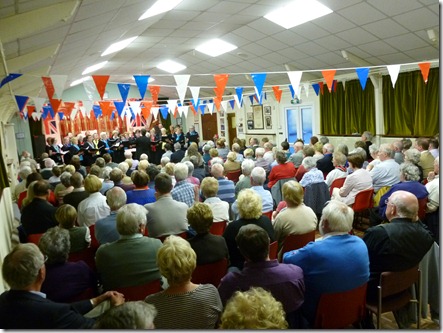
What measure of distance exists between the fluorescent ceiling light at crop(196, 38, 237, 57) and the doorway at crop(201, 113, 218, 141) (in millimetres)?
6463

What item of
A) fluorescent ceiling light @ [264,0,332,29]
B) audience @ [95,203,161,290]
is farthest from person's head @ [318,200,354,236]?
fluorescent ceiling light @ [264,0,332,29]

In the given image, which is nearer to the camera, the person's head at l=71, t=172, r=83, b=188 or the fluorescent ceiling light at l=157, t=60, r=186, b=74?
the person's head at l=71, t=172, r=83, b=188

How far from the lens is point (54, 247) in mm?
1952

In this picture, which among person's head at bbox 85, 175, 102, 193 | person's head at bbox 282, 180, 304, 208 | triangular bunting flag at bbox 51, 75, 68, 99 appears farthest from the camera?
triangular bunting flag at bbox 51, 75, 68, 99

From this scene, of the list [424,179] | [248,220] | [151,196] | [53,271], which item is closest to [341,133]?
[424,179]

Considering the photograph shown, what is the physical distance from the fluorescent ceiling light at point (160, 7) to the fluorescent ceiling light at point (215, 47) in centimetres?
273

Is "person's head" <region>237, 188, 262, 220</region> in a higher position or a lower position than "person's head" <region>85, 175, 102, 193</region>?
lower

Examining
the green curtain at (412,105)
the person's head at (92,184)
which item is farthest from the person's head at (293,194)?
the green curtain at (412,105)

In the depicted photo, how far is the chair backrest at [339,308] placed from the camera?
1856mm

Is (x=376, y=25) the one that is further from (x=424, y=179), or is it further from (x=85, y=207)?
(x=85, y=207)

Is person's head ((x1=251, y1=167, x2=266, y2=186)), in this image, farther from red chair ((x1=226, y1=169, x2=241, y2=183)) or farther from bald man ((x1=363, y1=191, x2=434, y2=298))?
red chair ((x1=226, y1=169, x2=241, y2=183))

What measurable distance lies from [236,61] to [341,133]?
3.33 meters

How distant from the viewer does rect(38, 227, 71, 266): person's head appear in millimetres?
1943

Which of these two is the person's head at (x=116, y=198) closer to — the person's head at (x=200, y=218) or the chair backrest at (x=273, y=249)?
the person's head at (x=200, y=218)
